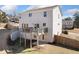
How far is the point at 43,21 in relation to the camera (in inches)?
160

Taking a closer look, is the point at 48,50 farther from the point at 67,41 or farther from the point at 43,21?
the point at 43,21

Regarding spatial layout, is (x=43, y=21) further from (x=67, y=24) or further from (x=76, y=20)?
(x=76, y=20)

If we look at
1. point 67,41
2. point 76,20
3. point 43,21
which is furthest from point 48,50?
point 76,20

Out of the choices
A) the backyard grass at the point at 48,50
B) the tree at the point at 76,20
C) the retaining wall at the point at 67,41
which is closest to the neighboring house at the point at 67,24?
the tree at the point at 76,20

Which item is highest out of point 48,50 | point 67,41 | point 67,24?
point 67,24

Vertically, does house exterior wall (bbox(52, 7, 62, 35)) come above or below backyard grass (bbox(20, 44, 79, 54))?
above

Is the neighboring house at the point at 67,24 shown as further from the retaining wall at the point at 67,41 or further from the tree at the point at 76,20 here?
the retaining wall at the point at 67,41

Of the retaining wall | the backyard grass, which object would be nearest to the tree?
the retaining wall

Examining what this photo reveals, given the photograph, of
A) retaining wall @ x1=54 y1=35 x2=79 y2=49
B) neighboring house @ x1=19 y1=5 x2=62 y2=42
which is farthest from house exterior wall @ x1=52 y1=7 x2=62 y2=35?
retaining wall @ x1=54 y1=35 x2=79 y2=49

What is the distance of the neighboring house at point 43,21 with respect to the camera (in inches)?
160

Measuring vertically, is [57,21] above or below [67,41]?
above

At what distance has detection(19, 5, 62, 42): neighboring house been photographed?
13.3 ft

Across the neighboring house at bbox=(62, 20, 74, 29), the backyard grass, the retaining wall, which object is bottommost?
the backyard grass

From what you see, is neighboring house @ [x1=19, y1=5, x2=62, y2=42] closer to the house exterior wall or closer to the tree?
the house exterior wall
